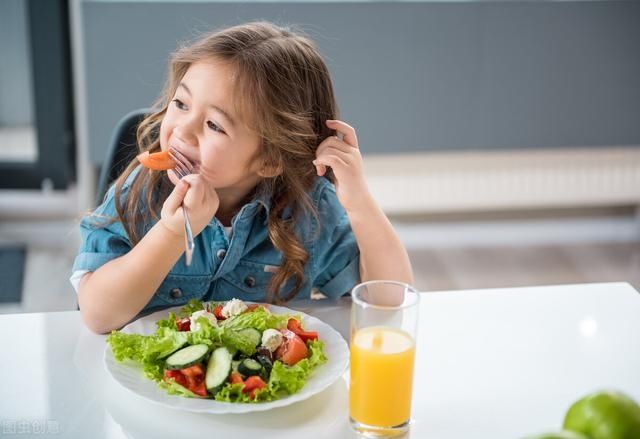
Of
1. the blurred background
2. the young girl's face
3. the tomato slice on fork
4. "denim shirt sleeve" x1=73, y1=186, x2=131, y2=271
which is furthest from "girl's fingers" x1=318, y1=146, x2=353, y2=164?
the blurred background

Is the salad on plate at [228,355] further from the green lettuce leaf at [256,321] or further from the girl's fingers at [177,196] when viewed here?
the girl's fingers at [177,196]

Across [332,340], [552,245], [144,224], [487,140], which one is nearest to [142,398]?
[332,340]

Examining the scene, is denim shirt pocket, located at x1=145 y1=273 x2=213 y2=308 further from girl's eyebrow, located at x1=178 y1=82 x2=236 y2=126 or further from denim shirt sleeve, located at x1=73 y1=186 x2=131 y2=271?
girl's eyebrow, located at x1=178 y1=82 x2=236 y2=126

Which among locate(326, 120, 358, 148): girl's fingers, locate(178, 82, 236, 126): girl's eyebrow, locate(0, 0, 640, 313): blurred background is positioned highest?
locate(178, 82, 236, 126): girl's eyebrow

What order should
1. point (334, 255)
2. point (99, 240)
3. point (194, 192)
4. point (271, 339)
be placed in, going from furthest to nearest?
1. point (334, 255)
2. point (99, 240)
3. point (194, 192)
4. point (271, 339)

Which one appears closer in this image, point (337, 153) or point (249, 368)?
point (249, 368)

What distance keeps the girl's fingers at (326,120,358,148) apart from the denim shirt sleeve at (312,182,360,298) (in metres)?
0.14

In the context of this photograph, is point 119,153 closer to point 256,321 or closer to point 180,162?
point 180,162

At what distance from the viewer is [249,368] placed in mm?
980

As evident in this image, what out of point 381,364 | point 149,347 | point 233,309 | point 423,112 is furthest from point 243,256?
point 423,112

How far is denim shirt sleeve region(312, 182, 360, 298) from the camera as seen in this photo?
1372 mm

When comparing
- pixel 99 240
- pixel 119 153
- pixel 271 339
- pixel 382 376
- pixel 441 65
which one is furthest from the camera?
pixel 441 65

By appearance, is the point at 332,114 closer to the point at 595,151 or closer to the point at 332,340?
the point at 332,340

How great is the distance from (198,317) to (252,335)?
0.23 feet
